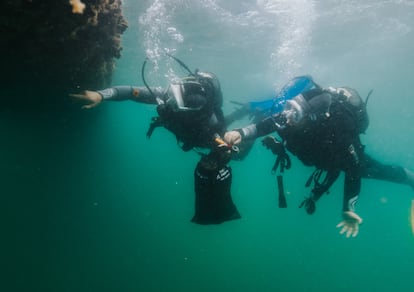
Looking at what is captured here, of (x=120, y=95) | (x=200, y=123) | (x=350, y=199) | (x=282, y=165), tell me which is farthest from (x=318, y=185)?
(x=120, y=95)

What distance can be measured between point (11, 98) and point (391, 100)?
163ft

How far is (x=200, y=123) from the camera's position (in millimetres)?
6156

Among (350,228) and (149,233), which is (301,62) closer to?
(149,233)

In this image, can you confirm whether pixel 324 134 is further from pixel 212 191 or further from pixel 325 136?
pixel 212 191

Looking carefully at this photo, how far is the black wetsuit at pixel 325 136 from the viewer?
5.84 m

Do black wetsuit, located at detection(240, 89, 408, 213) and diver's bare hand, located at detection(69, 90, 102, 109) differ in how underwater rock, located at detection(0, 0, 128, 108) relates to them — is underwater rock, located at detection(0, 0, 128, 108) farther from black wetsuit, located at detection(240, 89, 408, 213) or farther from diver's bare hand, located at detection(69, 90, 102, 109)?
black wetsuit, located at detection(240, 89, 408, 213)

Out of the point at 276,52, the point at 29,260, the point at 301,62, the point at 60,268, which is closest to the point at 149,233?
the point at 60,268

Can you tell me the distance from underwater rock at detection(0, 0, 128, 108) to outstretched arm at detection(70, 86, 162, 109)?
1284 millimetres

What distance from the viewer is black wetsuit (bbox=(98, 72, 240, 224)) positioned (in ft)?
16.9

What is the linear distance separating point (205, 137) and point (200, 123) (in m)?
0.31

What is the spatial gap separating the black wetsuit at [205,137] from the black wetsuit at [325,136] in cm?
85

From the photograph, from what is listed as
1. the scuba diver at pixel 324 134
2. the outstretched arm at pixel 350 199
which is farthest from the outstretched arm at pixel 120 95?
the outstretched arm at pixel 350 199

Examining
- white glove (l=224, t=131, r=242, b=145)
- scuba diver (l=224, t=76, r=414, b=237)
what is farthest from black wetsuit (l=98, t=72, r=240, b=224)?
scuba diver (l=224, t=76, r=414, b=237)

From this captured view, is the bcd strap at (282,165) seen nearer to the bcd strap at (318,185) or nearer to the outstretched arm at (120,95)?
the bcd strap at (318,185)
